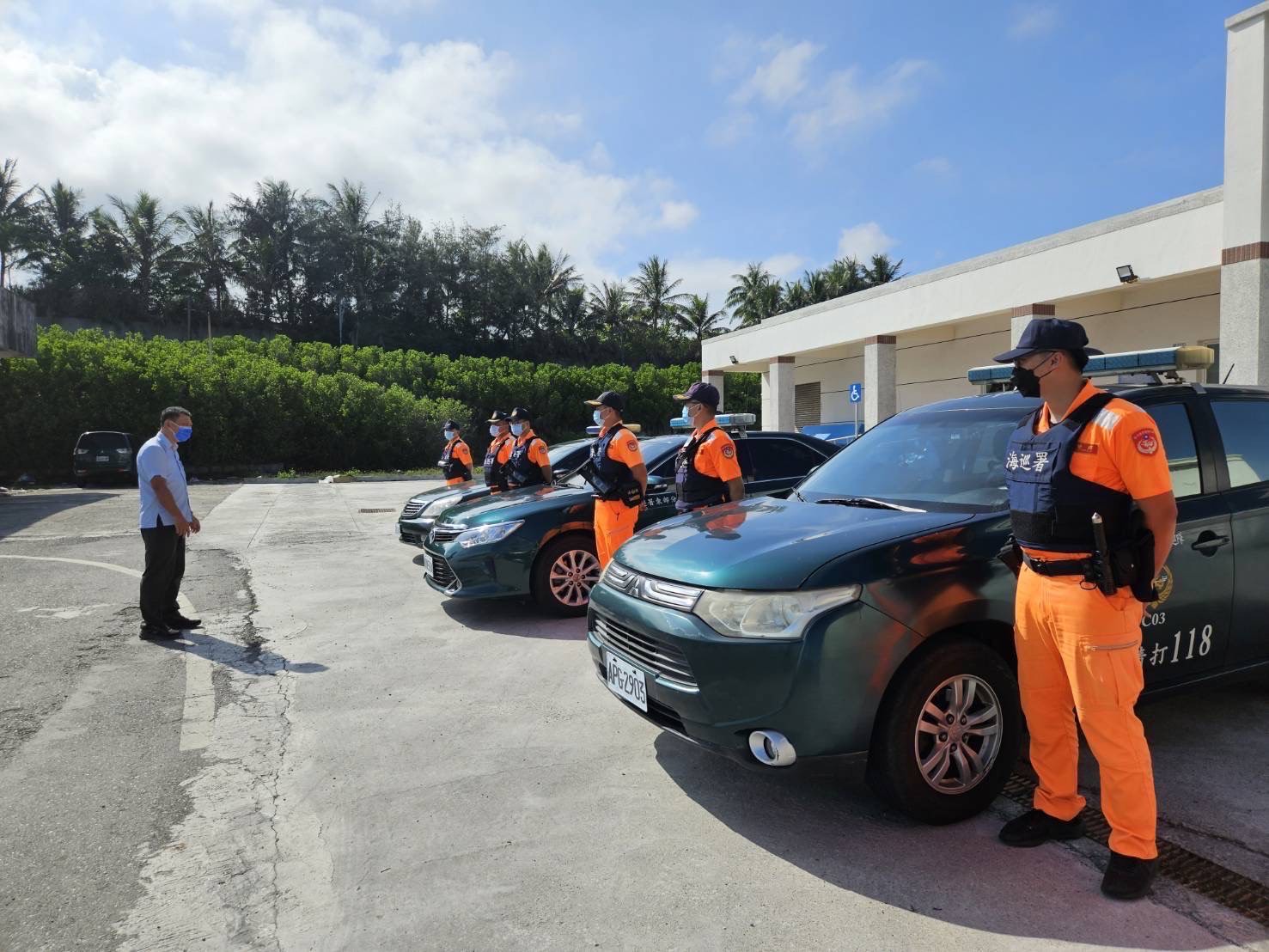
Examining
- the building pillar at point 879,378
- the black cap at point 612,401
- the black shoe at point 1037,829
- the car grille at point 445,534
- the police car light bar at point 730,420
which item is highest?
the building pillar at point 879,378

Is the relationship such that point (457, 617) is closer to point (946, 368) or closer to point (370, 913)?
point (370, 913)

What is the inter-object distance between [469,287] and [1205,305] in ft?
165

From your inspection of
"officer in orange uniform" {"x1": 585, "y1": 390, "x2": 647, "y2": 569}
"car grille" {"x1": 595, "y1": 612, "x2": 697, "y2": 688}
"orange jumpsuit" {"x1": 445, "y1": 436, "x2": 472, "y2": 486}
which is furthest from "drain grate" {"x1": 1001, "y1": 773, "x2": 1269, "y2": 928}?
"orange jumpsuit" {"x1": 445, "y1": 436, "x2": 472, "y2": 486}

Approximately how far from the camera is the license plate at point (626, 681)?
3.31 meters

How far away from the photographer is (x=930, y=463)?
3.96 metres

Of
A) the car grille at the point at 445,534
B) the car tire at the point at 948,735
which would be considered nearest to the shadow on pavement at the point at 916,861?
the car tire at the point at 948,735

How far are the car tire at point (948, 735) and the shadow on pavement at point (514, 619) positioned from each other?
10.7 ft

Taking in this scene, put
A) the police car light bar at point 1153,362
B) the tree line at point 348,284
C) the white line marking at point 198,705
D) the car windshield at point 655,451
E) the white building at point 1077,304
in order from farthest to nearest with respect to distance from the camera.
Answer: the tree line at point 348,284, the white building at point 1077,304, the car windshield at point 655,451, the white line marking at point 198,705, the police car light bar at point 1153,362

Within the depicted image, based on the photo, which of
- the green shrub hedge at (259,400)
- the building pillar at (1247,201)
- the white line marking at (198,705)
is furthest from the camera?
the green shrub hedge at (259,400)

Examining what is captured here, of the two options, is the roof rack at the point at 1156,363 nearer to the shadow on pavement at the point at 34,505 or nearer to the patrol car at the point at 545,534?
the patrol car at the point at 545,534

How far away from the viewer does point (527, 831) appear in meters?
3.15

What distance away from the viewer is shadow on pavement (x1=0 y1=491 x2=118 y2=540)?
13930 mm

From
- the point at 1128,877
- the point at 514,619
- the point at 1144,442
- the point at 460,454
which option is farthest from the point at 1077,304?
the point at 1128,877

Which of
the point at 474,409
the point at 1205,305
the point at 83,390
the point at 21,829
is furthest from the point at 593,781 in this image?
the point at 474,409
